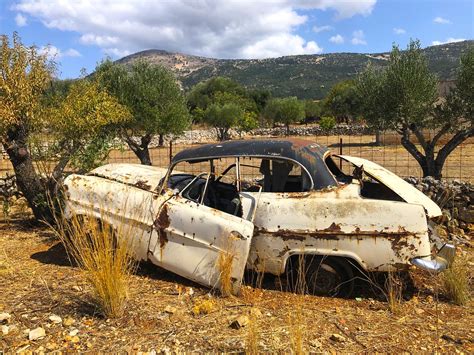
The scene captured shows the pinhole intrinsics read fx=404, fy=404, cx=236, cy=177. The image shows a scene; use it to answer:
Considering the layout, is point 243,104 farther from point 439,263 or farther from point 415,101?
point 439,263

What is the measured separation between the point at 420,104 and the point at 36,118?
11.4 meters

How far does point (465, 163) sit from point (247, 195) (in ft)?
45.4

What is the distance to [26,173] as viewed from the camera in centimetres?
671

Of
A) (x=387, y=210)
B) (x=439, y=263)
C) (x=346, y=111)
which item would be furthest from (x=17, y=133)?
(x=346, y=111)

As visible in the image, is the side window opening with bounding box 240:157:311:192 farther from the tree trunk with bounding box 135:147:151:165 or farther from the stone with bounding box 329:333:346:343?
the tree trunk with bounding box 135:147:151:165

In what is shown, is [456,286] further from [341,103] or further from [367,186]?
[341,103]

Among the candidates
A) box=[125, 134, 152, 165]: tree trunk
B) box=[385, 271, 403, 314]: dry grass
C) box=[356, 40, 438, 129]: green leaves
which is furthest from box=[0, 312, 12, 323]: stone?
box=[356, 40, 438, 129]: green leaves

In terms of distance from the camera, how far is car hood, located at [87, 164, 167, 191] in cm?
493

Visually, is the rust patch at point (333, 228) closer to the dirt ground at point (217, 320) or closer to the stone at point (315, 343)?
the dirt ground at point (217, 320)

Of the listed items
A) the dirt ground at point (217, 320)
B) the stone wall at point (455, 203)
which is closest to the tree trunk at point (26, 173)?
the dirt ground at point (217, 320)

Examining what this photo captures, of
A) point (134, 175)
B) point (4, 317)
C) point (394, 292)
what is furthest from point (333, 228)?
point (4, 317)

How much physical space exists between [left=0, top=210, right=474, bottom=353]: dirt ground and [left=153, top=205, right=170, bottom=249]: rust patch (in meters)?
0.53

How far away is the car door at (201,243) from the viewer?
4051 mm

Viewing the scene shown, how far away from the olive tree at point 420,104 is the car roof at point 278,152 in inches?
356
